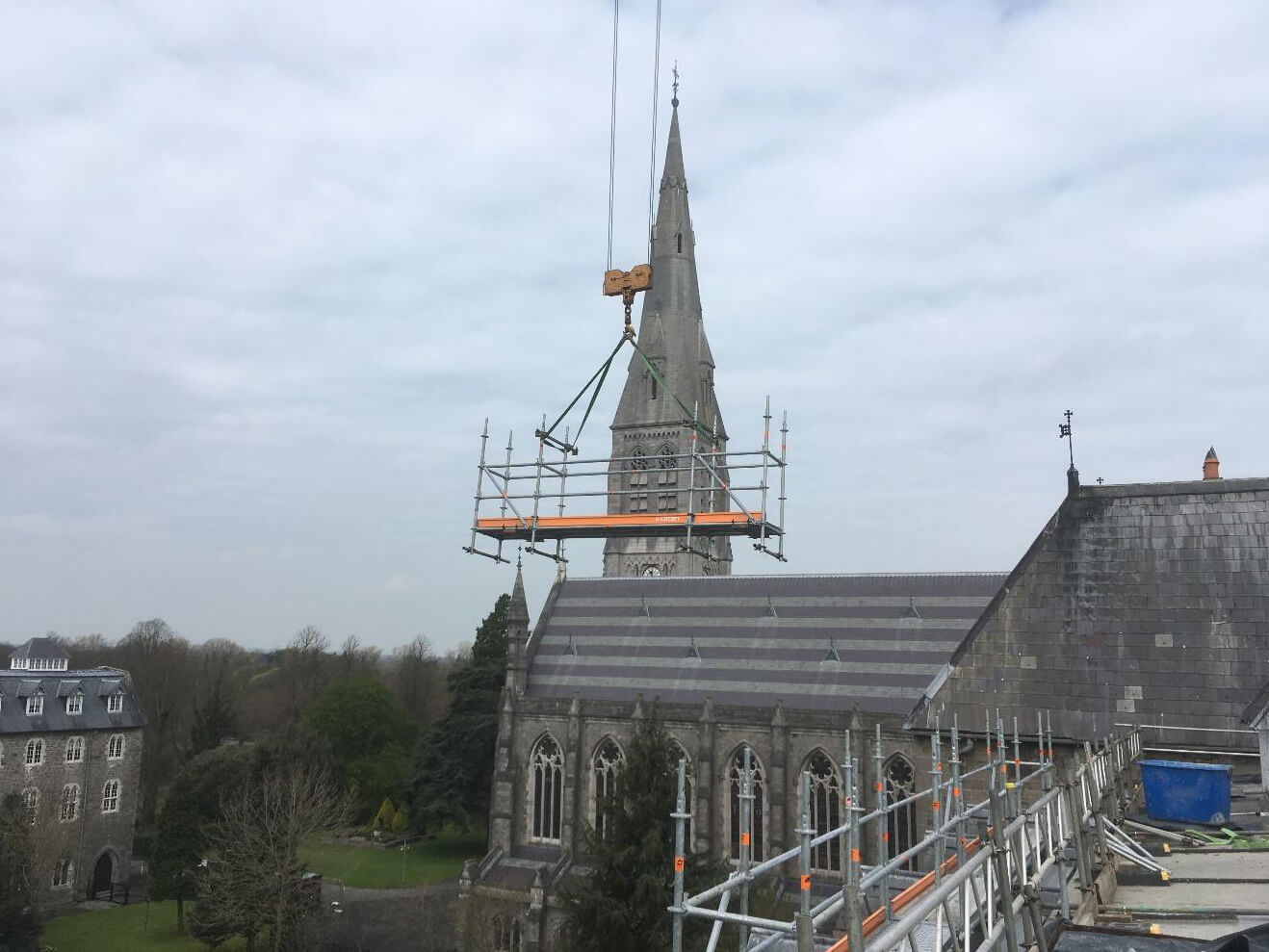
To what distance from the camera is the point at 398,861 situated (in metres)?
52.4

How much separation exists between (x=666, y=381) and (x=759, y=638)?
24.3 metres

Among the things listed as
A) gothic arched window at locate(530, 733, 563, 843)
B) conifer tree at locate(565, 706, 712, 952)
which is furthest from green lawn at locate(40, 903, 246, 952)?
conifer tree at locate(565, 706, 712, 952)

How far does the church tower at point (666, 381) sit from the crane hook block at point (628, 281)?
32079mm

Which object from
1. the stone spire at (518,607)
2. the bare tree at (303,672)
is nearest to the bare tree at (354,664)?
the bare tree at (303,672)

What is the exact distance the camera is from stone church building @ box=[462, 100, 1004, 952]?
33656mm

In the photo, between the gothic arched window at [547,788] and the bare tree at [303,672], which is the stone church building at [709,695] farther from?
the bare tree at [303,672]

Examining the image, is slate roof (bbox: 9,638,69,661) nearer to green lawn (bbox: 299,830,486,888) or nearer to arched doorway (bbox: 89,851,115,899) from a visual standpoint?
arched doorway (bbox: 89,851,115,899)

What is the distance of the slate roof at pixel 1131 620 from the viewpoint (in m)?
20.5

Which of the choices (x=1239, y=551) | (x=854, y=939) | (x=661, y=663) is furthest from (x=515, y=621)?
(x=854, y=939)

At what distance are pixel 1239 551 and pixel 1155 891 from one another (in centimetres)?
1406

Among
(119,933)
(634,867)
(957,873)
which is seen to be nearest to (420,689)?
(119,933)

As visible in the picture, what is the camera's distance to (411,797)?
58.2m

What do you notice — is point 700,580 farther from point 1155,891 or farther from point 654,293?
point 1155,891

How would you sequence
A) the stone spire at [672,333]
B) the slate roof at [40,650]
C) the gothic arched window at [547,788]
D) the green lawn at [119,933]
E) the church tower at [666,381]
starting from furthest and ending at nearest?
the stone spire at [672,333]
the church tower at [666,381]
the slate roof at [40,650]
the gothic arched window at [547,788]
the green lawn at [119,933]
